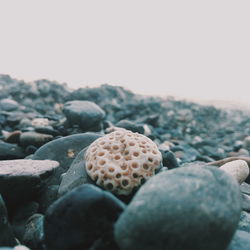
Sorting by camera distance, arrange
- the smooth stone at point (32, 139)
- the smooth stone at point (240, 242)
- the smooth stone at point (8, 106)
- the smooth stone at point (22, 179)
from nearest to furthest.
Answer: the smooth stone at point (240, 242)
the smooth stone at point (22, 179)
the smooth stone at point (32, 139)
the smooth stone at point (8, 106)

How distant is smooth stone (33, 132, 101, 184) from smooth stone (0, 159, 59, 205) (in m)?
0.83

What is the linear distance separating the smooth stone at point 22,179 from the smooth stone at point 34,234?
0.27 metres

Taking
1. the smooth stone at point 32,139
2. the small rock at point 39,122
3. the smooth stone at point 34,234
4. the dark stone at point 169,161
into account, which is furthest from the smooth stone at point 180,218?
the small rock at point 39,122

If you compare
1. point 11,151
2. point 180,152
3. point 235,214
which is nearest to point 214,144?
point 180,152

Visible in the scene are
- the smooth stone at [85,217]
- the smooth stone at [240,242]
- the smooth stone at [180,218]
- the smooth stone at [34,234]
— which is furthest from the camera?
the smooth stone at [34,234]

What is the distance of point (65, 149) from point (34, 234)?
1.65m

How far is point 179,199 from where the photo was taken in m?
1.94

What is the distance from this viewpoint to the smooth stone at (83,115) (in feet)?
22.2

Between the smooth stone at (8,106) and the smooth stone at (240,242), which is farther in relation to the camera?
the smooth stone at (8,106)

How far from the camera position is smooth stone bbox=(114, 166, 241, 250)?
1.87 meters

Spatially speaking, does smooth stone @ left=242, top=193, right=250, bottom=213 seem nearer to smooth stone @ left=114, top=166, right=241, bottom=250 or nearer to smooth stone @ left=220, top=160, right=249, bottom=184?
smooth stone @ left=220, top=160, right=249, bottom=184

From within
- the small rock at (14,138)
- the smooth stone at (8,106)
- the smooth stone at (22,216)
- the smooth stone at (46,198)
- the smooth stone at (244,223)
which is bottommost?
the smooth stone at (8,106)

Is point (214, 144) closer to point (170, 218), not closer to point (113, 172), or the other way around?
point (113, 172)

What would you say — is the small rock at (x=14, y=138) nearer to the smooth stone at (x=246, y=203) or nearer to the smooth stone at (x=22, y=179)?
the smooth stone at (x=22, y=179)
